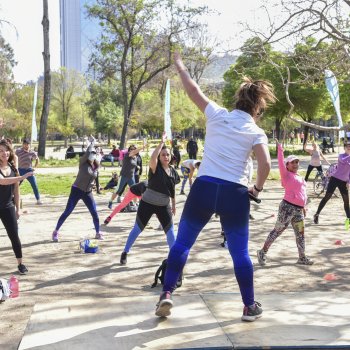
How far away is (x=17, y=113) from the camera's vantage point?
58531 mm

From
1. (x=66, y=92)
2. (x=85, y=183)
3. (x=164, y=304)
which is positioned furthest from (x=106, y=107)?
(x=164, y=304)

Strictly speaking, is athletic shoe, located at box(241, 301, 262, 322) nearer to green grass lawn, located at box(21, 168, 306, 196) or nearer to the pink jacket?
the pink jacket

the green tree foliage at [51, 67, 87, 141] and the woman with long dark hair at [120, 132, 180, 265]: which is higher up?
the green tree foliage at [51, 67, 87, 141]

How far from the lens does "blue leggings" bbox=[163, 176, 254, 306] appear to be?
380 cm

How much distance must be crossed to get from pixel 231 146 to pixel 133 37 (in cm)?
3176

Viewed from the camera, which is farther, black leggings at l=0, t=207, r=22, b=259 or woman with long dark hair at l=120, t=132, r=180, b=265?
woman with long dark hair at l=120, t=132, r=180, b=265

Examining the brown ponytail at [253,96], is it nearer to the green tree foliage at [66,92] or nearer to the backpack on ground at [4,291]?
the backpack on ground at [4,291]

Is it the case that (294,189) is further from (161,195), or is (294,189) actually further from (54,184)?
(54,184)

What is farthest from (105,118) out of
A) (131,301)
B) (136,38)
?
(131,301)

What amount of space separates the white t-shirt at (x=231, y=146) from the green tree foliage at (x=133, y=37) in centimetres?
3078

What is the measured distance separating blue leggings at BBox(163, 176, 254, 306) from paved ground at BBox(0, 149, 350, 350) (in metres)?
1.03

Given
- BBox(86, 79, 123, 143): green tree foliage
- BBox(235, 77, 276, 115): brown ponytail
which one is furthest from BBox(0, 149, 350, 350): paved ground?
BBox(86, 79, 123, 143): green tree foliage

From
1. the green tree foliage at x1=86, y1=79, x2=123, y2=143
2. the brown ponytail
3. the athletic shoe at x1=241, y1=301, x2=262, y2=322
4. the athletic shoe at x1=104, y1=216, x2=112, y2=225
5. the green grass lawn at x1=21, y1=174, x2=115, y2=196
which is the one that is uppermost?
the green tree foliage at x1=86, y1=79, x2=123, y2=143

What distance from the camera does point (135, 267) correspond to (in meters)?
6.91
